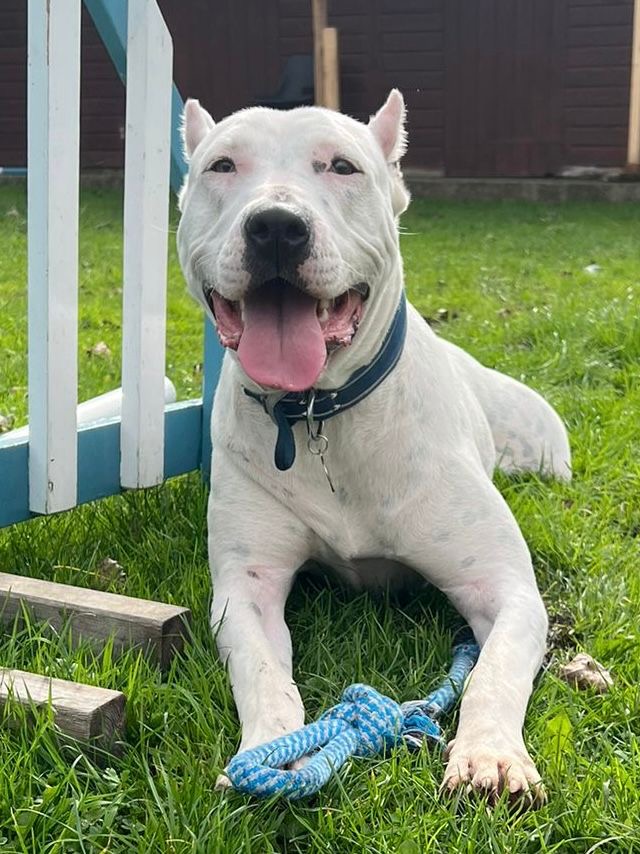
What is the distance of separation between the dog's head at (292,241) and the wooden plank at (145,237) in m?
0.37

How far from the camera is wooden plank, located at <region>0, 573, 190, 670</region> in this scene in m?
2.51

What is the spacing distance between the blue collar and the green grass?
47 cm

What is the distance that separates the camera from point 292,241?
242 cm

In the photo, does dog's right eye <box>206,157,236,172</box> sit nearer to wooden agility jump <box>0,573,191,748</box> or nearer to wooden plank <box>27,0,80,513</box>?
wooden plank <box>27,0,80,513</box>

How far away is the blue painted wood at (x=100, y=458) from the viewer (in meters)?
2.96

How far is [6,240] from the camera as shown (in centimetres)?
1045

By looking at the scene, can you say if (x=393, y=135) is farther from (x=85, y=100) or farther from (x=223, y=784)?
(x=85, y=100)

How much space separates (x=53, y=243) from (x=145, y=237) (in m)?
0.42

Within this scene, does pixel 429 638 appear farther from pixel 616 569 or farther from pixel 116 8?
pixel 116 8

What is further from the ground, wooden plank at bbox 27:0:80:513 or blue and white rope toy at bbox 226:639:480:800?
wooden plank at bbox 27:0:80:513

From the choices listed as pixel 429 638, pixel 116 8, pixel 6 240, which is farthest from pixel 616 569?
pixel 6 240

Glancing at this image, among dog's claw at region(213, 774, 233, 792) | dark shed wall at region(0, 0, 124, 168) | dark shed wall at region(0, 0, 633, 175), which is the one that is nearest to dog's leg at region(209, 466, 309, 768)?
dog's claw at region(213, 774, 233, 792)

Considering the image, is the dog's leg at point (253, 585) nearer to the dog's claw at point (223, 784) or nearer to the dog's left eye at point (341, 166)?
the dog's claw at point (223, 784)

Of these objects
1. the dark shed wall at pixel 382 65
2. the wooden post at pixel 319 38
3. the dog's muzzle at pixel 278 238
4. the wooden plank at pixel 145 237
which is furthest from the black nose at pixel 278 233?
the dark shed wall at pixel 382 65
